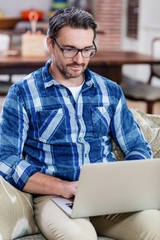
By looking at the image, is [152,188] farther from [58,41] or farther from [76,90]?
[58,41]

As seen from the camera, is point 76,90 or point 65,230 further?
point 76,90

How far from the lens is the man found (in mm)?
1812

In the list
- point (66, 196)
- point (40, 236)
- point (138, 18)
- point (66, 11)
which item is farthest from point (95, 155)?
point (138, 18)

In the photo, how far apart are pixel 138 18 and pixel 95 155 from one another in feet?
18.9

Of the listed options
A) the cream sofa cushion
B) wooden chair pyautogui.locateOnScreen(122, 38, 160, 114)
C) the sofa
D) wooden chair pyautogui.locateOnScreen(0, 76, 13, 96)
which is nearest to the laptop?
the sofa

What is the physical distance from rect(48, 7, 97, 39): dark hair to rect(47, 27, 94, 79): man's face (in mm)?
15

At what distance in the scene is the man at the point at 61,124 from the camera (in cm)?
181

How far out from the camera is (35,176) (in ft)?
5.98

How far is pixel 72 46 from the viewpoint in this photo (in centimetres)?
185

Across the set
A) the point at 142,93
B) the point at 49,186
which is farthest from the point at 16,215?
the point at 142,93

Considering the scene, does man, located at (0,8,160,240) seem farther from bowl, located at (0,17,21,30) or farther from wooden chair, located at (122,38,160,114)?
bowl, located at (0,17,21,30)

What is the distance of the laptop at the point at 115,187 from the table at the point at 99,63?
241 centimetres

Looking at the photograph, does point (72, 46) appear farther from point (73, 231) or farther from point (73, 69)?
point (73, 231)

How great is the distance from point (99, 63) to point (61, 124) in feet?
7.43
